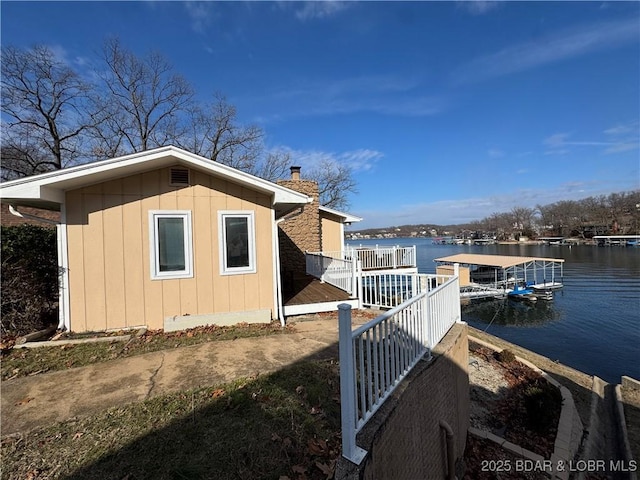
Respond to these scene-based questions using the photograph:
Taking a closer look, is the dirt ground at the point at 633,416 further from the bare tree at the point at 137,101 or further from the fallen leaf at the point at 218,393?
the bare tree at the point at 137,101

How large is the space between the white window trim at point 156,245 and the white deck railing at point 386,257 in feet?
29.2

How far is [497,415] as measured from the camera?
6.34m

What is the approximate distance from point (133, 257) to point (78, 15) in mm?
8900

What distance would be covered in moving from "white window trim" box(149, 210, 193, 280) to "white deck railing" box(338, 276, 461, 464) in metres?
4.11

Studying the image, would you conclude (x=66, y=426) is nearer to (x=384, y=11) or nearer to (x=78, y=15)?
(x=384, y=11)

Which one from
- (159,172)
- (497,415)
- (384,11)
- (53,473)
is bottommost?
(497,415)

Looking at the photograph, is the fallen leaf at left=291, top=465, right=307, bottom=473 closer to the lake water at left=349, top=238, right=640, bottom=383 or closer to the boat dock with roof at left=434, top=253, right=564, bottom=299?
the lake water at left=349, top=238, right=640, bottom=383

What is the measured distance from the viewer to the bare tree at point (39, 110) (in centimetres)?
1634

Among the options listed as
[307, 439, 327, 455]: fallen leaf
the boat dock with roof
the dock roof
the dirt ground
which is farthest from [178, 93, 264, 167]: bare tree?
the dirt ground

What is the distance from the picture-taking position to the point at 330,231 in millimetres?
14938

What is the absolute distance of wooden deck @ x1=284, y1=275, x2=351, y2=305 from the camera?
7426 mm

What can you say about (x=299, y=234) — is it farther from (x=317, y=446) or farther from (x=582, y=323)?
(x=582, y=323)

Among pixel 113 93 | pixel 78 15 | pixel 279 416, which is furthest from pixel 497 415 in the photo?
pixel 113 93

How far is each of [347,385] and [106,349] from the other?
446 cm
